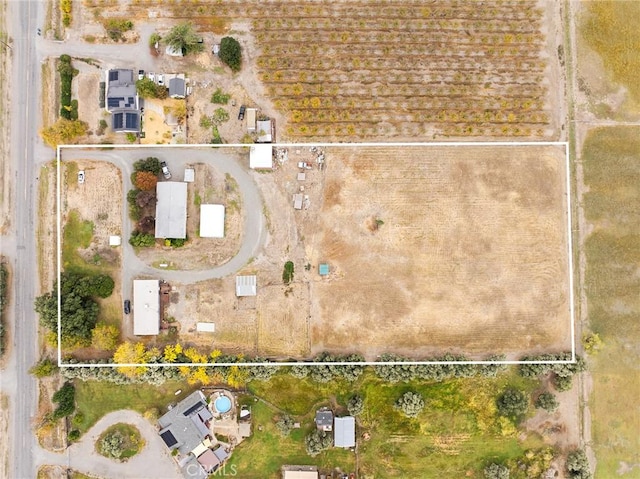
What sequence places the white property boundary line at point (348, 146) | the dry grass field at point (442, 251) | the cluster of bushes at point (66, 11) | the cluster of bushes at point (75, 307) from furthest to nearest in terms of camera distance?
1. the cluster of bushes at point (66, 11)
2. the dry grass field at point (442, 251)
3. the white property boundary line at point (348, 146)
4. the cluster of bushes at point (75, 307)

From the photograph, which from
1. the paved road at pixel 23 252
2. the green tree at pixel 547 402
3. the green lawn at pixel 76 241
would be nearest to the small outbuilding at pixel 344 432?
the green tree at pixel 547 402

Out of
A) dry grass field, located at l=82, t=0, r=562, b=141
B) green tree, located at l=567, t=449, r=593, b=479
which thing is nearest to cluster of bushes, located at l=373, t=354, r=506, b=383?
green tree, located at l=567, t=449, r=593, b=479

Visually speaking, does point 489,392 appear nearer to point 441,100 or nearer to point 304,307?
point 304,307

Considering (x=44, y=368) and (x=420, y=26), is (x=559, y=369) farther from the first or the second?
(x=44, y=368)

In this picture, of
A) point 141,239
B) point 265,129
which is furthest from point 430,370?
point 141,239

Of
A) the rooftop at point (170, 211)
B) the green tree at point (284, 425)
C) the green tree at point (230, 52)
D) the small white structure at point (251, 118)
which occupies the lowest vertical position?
the green tree at point (284, 425)

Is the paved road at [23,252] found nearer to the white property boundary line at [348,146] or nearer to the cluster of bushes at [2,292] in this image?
the cluster of bushes at [2,292]
